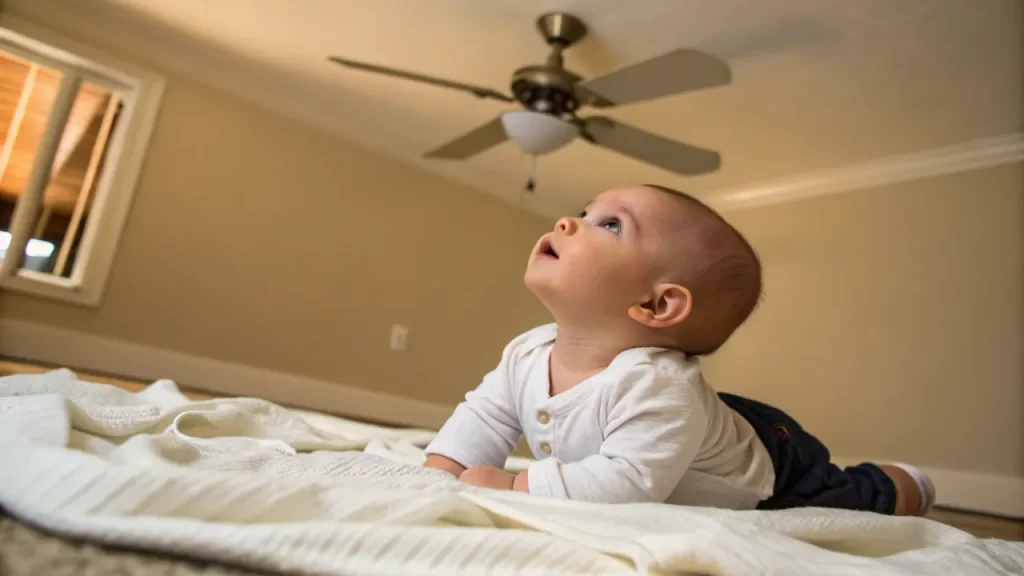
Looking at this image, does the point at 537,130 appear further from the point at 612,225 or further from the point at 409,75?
the point at 612,225

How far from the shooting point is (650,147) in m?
1.91

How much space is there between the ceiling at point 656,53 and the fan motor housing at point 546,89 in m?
0.24

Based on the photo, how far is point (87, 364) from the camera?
7.73 ft


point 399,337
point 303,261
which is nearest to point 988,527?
point 399,337

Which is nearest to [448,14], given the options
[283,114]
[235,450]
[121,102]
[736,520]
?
[283,114]

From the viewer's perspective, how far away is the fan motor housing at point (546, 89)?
1768 mm

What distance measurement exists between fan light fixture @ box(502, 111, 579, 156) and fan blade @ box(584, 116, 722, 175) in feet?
0.30

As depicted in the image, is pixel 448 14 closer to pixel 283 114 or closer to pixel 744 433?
pixel 283 114

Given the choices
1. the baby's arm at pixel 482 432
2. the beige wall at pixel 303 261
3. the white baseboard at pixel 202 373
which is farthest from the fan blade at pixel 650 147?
the white baseboard at pixel 202 373

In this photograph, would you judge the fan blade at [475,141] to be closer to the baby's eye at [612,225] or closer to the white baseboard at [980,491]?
the baby's eye at [612,225]

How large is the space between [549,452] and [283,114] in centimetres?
249

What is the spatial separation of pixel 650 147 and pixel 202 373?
188 cm

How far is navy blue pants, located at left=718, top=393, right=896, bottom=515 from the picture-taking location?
84 cm

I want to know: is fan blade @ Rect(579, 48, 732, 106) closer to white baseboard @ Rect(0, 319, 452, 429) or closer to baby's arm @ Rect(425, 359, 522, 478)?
baby's arm @ Rect(425, 359, 522, 478)
